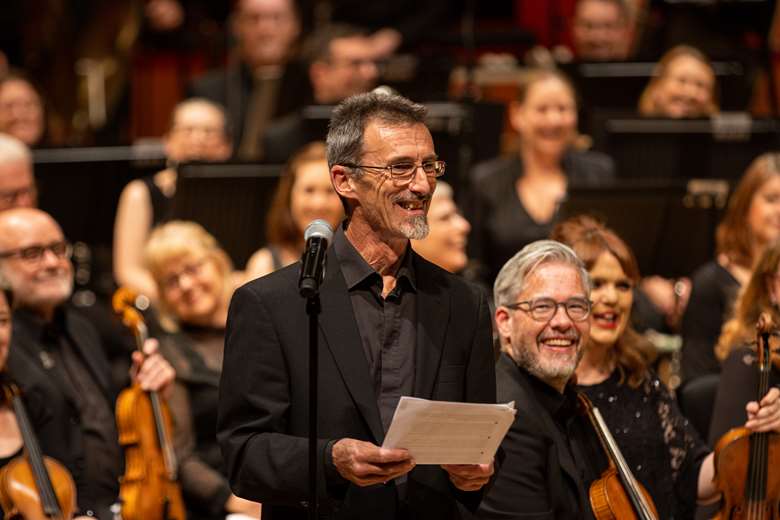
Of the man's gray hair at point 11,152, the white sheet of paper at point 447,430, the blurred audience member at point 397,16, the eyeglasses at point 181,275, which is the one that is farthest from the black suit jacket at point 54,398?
the blurred audience member at point 397,16

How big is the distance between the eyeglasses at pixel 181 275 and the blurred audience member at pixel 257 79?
2.19 meters

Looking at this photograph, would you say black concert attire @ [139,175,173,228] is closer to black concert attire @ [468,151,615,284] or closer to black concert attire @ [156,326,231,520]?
black concert attire @ [156,326,231,520]

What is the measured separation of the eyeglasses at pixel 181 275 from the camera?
15.9ft

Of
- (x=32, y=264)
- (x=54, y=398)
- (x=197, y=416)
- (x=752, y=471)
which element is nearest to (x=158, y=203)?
(x=197, y=416)

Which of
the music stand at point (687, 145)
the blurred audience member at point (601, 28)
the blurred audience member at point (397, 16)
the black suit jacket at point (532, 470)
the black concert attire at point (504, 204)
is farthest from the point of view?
the blurred audience member at point (397, 16)

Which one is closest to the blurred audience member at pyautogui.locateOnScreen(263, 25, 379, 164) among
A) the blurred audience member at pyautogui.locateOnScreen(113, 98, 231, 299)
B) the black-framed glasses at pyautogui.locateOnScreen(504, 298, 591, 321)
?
the blurred audience member at pyautogui.locateOnScreen(113, 98, 231, 299)

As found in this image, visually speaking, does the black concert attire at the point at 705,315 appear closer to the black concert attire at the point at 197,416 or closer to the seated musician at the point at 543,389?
the seated musician at the point at 543,389

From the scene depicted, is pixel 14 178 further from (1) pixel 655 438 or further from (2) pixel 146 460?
(1) pixel 655 438

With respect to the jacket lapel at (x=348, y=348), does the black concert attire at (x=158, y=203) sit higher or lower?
lower

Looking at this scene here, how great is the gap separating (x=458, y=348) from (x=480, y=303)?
12 cm

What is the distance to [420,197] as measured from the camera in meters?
2.73

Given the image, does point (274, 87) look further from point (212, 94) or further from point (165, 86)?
point (165, 86)

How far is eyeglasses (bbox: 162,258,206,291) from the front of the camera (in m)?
4.84

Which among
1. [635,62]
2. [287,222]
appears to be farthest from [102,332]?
[635,62]
